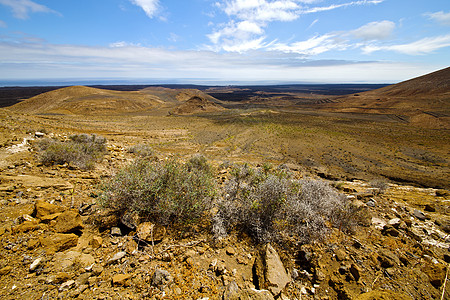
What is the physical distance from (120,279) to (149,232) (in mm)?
761

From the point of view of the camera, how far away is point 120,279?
2297 millimetres

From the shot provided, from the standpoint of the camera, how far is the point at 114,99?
1748 inches

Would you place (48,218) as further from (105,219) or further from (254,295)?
(254,295)

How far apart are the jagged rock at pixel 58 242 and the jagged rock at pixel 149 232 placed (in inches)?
34.4

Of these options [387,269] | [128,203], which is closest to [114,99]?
[128,203]

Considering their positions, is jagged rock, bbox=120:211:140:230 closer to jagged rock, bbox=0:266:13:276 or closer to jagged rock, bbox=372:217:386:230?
jagged rock, bbox=0:266:13:276

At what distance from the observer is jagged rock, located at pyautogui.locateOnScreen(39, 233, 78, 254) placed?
2.55 m

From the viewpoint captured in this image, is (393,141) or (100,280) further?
(393,141)

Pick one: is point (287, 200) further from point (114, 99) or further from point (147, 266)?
point (114, 99)

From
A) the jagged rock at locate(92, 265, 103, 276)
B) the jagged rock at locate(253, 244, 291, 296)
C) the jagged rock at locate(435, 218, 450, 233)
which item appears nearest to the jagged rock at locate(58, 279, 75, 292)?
the jagged rock at locate(92, 265, 103, 276)

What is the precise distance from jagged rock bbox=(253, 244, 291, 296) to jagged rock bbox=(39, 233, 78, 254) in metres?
2.73

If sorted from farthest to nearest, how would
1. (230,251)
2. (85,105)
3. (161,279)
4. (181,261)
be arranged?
(85,105), (230,251), (181,261), (161,279)

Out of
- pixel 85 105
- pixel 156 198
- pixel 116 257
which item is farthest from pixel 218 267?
pixel 85 105

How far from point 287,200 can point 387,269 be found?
68.4 inches
